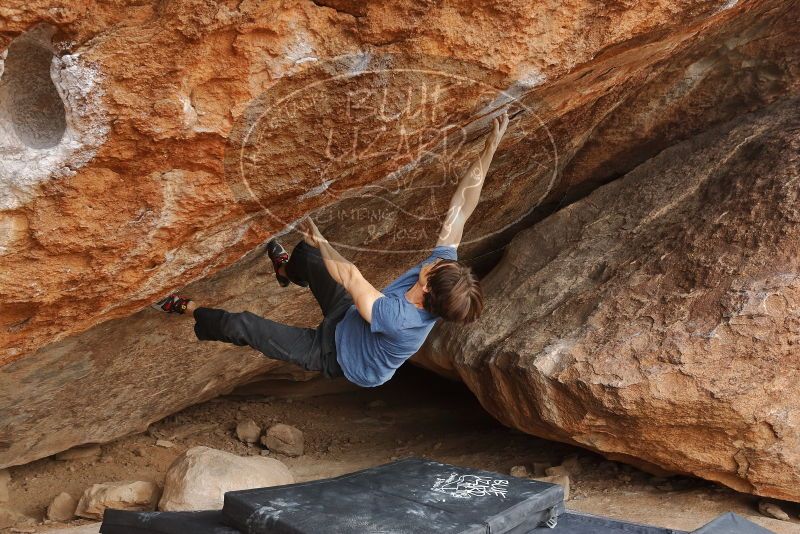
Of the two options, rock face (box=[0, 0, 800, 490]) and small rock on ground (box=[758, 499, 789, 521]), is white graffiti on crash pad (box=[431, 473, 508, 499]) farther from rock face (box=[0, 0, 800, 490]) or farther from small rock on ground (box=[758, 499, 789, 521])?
small rock on ground (box=[758, 499, 789, 521])

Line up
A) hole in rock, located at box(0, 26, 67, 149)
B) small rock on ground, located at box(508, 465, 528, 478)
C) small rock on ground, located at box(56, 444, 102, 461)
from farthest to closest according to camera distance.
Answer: small rock on ground, located at box(56, 444, 102, 461) → small rock on ground, located at box(508, 465, 528, 478) → hole in rock, located at box(0, 26, 67, 149)

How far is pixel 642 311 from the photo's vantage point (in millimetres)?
3791

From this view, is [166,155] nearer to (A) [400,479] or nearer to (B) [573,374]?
(A) [400,479]

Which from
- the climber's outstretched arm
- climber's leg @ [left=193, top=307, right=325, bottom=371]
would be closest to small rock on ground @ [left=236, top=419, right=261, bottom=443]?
climber's leg @ [left=193, top=307, right=325, bottom=371]

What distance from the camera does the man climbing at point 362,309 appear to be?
2834mm

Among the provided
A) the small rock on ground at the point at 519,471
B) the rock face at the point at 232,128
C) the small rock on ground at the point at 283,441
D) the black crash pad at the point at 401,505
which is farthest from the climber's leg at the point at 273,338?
the small rock on ground at the point at 283,441

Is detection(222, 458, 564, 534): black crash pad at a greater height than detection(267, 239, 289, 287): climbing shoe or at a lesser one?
lesser

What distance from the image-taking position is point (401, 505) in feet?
10.2

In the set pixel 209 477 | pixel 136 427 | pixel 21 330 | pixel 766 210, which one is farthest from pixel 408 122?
pixel 136 427

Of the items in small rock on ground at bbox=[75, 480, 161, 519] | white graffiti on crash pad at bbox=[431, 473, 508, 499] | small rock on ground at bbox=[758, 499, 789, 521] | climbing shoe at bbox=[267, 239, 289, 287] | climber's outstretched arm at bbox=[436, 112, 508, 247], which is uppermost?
climber's outstretched arm at bbox=[436, 112, 508, 247]

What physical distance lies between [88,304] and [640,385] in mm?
2512

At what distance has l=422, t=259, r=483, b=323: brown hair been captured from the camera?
2.79m

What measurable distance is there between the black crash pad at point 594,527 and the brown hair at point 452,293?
1.03 meters

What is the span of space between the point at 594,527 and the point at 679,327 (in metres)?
1.08
